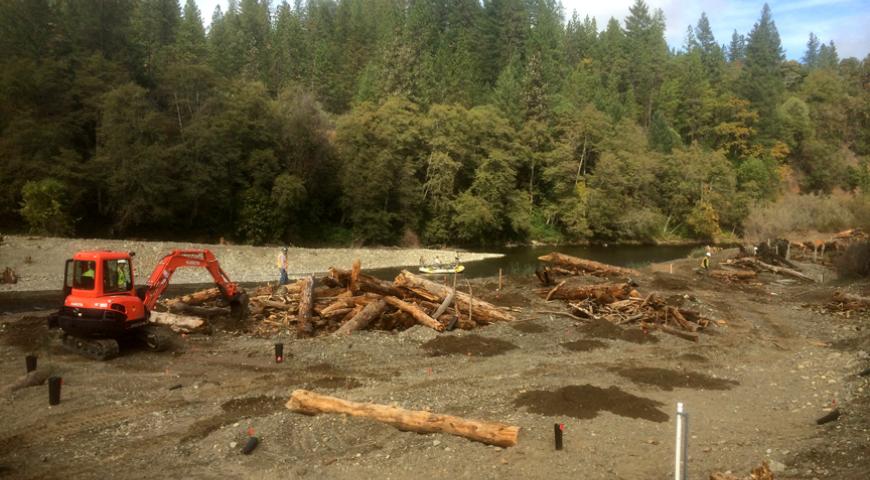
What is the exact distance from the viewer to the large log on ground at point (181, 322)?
1859 cm

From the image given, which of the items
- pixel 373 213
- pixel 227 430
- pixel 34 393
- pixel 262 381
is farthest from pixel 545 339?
pixel 373 213

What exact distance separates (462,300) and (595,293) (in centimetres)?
585

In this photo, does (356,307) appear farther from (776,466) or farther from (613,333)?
(776,466)

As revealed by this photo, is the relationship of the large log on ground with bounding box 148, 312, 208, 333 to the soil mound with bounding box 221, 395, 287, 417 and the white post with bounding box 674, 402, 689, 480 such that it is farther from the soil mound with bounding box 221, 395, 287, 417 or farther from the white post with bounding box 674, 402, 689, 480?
the white post with bounding box 674, 402, 689, 480

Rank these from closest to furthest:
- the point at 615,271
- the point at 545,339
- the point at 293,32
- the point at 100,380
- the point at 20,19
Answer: the point at 100,380 < the point at 545,339 < the point at 615,271 < the point at 20,19 < the point at 293,32

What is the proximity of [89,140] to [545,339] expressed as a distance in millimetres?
46448

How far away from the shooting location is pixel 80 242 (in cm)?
3828

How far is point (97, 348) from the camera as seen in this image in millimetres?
15422

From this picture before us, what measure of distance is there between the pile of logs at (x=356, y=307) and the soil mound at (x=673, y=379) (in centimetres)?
635

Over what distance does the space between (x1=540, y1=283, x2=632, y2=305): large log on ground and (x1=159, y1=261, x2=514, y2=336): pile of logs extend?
4022 millimetres

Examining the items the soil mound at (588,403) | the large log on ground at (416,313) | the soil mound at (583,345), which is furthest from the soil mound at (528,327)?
the soil mound at (588,403)

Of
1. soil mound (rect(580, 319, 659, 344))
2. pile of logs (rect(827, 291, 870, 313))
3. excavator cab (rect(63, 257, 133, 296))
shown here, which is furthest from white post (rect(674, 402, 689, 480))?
pile of logs (rect(827, 291, 870, 313))

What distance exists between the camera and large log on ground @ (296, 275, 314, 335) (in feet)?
61.9

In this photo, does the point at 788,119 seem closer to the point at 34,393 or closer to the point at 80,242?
the point at 80,242
